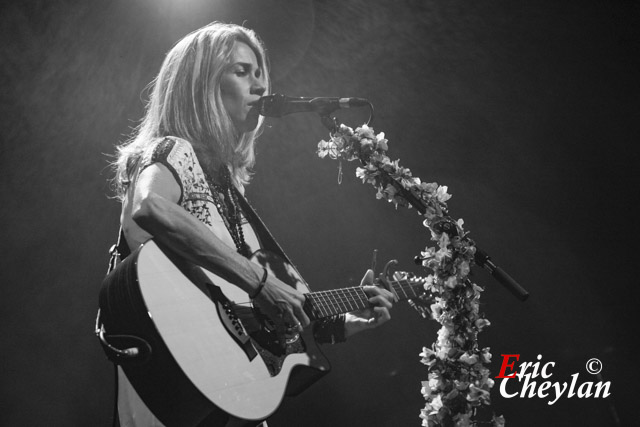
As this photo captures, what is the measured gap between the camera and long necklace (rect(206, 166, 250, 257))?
237cm

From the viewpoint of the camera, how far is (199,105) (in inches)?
101

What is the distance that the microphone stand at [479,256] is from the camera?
2412 millimetres

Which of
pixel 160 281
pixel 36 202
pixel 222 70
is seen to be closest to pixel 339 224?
pixel 222 70

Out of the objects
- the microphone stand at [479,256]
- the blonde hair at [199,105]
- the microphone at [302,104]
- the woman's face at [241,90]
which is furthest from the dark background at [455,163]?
the microphone at [302,104]

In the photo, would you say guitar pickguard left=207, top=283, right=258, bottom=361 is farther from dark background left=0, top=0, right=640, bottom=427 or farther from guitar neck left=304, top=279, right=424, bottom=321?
dark background left=0, top=0, right=640, bottom=427

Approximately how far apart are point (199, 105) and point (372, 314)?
4.43 feet

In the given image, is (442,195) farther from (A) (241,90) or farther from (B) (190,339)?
(B) (190,339)

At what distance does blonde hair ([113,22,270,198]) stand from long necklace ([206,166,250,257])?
81 mm

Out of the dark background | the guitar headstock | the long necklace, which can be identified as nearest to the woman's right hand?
the long necklace

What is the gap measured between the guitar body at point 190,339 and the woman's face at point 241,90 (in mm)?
942

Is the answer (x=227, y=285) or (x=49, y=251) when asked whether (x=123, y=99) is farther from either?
(x=227, y=285)

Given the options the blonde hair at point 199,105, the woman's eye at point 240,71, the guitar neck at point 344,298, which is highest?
the woman's eye at point 240,71

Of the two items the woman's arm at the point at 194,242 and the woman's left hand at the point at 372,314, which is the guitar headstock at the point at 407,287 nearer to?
the woman's left hand at the point at 372,314

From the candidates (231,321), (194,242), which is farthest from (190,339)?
(194,242)
